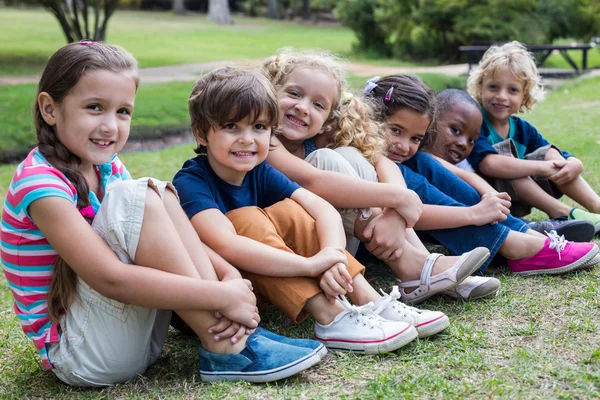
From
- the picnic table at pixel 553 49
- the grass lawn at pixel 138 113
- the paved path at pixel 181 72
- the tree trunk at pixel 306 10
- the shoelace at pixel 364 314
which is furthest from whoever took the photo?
the tree trunk at pixel 306 10

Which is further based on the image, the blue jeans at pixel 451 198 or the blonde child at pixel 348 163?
the blue jeans at pixel 451 198

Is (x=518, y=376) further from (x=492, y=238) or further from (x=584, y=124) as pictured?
(x=584, y=124)

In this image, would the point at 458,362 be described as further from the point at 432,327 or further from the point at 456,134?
the point at 456,134

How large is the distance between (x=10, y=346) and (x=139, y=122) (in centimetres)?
708

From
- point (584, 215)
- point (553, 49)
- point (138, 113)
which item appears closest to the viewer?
point (584, 215)

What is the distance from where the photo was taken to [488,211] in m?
2.84

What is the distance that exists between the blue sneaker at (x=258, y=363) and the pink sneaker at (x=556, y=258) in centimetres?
125

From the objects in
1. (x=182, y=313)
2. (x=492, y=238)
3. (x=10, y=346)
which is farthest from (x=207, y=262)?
(x=492, y=238)

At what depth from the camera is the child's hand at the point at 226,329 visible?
2010mm

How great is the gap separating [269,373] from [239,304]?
8.6 inches

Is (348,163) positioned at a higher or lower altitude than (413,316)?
higher

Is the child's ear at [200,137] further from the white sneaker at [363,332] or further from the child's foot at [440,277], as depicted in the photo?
the child's foot at [440,277]

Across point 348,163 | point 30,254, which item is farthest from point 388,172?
point 30,254

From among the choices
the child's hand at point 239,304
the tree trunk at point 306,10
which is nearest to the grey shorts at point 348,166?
the child's hand at point 239,304
